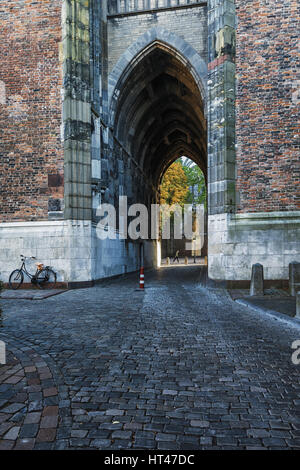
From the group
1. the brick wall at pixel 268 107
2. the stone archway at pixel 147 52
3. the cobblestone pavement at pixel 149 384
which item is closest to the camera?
the cobblestone pavement at pixel 149 384

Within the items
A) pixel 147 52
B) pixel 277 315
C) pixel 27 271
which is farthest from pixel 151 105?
pixel 277 315

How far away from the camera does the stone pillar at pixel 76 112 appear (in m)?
10.9

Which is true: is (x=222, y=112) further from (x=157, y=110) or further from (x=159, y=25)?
(x=157, y=110)

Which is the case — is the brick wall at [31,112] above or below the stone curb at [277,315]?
above

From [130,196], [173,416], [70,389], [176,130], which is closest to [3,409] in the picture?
[70,389]

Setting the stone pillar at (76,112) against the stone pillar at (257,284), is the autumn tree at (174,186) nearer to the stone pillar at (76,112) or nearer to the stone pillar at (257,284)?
the stone pillar at (76,112)

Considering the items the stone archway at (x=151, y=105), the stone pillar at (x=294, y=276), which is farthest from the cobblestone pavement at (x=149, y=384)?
the stone archway at (x=151, y=105)

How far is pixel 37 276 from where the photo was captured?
10.6m

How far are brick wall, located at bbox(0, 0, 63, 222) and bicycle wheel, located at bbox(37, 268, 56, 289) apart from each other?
195 cm

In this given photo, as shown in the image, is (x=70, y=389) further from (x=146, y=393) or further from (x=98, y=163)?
(x=98, y=163)

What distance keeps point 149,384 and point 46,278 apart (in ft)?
27.5

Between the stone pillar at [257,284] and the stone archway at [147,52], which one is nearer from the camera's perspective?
the stone pillar at [257,284]

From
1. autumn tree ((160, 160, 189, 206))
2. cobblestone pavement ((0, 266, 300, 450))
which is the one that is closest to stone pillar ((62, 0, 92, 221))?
cobblestone pavement ((0, 266, 300, 450))

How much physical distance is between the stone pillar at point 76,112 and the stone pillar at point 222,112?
4500 millimetres
